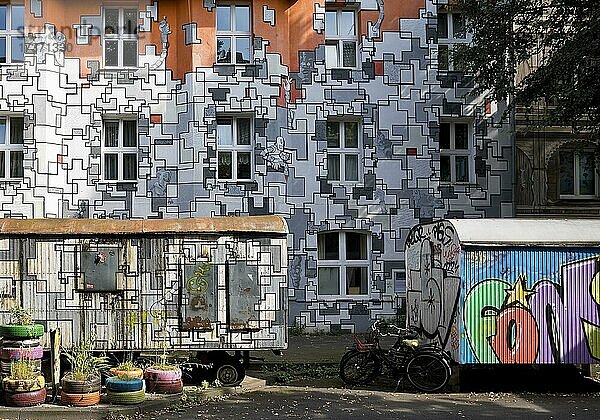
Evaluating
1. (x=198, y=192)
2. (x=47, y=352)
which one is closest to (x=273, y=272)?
(x=47, y=352)

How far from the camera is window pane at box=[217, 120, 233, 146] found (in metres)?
24.3

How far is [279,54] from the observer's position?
80.0 ft

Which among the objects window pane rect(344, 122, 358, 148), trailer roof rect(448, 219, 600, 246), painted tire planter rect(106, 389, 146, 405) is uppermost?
window pane rect(344, 122, 358, 148)

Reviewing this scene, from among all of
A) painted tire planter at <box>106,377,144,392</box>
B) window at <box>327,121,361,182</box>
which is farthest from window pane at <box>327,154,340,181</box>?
painted tire planter at <box>106,377,144,392</box>

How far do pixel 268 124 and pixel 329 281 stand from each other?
→ 4.57 metres

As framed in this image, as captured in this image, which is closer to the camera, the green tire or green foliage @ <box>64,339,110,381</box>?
green foliage @ <box>64,339,110,381</box>

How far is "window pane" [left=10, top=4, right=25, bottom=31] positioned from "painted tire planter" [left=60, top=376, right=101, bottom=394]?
1271 centimetres

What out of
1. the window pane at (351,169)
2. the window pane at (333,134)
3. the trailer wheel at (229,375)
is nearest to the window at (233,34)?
the window pane at (333,134)

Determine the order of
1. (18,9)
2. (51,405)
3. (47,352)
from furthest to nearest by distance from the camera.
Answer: (18,9) < (47,352) < (51,405)

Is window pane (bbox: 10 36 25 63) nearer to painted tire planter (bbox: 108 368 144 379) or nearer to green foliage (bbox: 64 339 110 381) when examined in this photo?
green foliage (bbox: 64 339 110 381)

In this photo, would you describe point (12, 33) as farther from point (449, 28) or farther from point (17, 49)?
point (449, 28)

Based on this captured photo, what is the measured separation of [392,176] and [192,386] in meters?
10.9

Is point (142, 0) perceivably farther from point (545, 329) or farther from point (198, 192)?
point (545, 329)

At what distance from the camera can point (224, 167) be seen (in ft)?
→ 79.3
